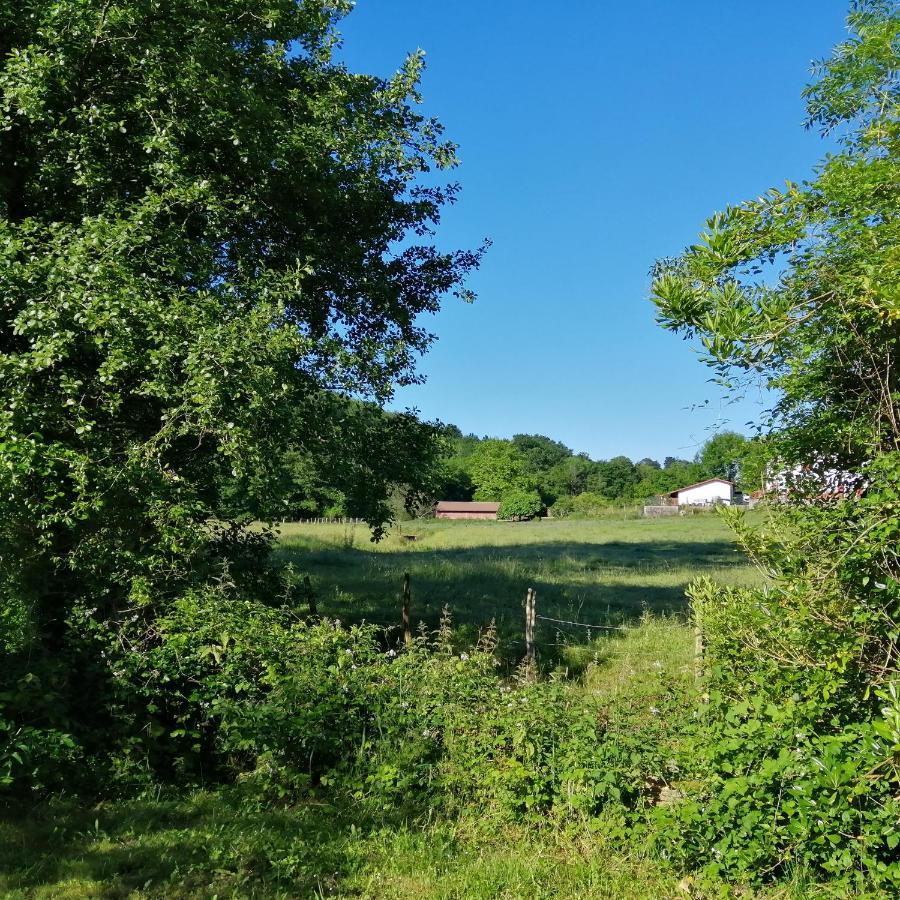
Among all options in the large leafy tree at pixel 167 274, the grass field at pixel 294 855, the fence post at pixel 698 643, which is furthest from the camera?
the large leafy tree at pixel 167 274

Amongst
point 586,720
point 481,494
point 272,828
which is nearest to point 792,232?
point 586,720

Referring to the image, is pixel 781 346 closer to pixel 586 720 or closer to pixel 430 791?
pixel 586 720

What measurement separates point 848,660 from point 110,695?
18.4 ft

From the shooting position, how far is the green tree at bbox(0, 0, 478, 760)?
6449 millimetres

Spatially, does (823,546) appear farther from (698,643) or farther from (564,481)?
(564,481)

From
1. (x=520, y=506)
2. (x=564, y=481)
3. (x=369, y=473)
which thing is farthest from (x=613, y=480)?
(x=369, y=473)

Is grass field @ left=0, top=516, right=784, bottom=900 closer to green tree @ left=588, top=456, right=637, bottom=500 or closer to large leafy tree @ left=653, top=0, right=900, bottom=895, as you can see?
large leafy tree @ left=653, top=0, right=900, bottom=895

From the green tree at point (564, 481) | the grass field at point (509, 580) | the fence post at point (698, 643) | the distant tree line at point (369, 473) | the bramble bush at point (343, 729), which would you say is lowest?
the grass field at point (509, 580)

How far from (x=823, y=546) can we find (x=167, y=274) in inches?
256

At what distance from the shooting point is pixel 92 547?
6727 millimetres

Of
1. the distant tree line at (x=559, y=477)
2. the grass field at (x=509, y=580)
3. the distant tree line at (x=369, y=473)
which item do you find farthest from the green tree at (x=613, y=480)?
the distant tree line at (x=369, y=473)

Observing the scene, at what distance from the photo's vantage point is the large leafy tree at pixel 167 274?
6449mm

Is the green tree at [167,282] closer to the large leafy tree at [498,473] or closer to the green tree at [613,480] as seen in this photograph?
the large leafy tree at [498,473]

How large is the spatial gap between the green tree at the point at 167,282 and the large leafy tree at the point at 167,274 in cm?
3
